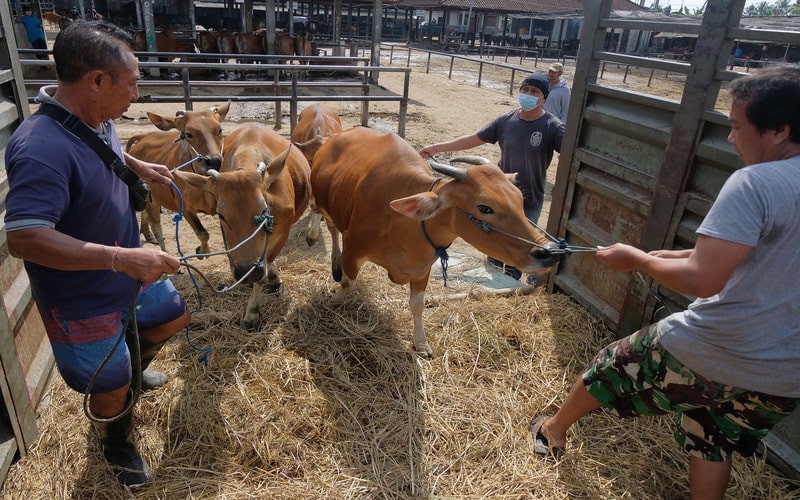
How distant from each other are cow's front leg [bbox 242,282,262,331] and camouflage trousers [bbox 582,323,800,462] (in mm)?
2701

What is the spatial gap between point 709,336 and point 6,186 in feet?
11.9

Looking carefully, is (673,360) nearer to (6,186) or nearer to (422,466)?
(422,466)

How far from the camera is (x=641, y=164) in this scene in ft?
12.4

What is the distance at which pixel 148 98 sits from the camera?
9227 mm

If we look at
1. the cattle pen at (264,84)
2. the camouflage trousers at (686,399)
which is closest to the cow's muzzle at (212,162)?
the camouflage trousers at (686,399)

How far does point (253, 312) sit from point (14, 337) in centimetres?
168

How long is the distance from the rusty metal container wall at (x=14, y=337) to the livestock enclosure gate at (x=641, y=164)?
3.56 m

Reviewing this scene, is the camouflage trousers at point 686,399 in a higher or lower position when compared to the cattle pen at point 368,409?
higher

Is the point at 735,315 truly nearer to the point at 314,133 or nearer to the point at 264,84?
the point at 314,133

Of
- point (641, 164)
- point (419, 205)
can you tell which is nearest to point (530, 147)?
point (641, 164)

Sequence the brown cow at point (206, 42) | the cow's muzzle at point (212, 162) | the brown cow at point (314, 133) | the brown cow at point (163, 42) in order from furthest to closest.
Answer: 1. the brown cow at point (206, 42)
2. the brown cow at point (163, 42)
3. the brown cow at point (314, 133)
4. the cow's muzzle at point (212, 162)

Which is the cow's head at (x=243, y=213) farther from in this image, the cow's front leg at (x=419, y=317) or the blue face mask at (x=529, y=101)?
the blue face mask at (x=529, y=101)

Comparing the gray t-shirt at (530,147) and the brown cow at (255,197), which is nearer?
the brown cow at (255,197)

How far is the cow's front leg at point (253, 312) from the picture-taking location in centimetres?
429
